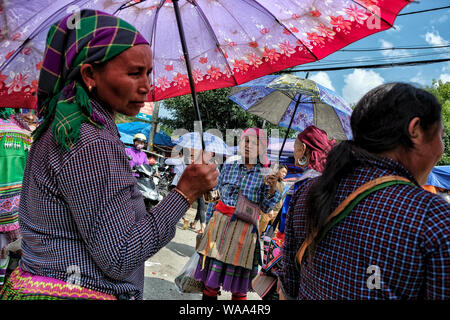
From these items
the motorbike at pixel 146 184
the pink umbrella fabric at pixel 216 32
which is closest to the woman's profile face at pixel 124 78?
the pink umbrella fabric at pixel 216 32

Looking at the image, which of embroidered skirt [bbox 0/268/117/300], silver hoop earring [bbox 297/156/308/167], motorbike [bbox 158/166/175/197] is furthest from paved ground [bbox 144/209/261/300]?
motorbike [bbox 158/166/175/197]

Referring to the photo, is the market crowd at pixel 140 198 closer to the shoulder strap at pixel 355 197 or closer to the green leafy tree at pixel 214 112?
the shoulder strap at pixel 355 197

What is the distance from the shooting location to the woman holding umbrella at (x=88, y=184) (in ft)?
3.10

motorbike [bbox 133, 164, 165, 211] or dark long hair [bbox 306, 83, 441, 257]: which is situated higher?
dark long hair [bbox 306, 83, 441, 257]

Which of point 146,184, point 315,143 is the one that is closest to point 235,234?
point 315,143

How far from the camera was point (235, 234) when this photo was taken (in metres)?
3.21

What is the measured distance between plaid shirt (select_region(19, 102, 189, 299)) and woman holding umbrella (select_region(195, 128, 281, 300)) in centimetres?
215

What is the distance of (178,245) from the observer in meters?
5.93

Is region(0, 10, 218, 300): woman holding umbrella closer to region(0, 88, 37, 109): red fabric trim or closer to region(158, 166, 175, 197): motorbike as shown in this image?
region(0, 88, 37, 109): red fabric trim

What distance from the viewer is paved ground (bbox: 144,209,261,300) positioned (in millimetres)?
3648

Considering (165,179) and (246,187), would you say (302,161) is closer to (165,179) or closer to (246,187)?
(246,187)

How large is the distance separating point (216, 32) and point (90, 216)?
1690mm
